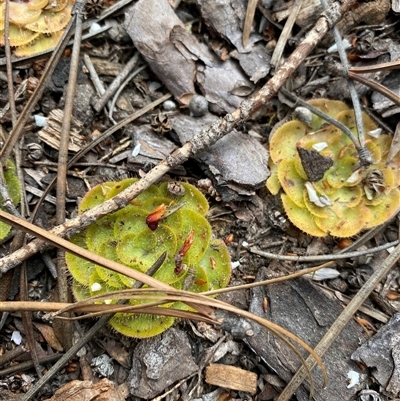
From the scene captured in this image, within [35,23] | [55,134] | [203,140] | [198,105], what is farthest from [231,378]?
[35,23]

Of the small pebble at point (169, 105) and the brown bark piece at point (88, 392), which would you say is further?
the small pebble at point (169, 105)

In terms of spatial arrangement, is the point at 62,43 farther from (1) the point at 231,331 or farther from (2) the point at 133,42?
(1) the point at 231,331

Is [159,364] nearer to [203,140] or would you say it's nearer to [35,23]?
[203,140]

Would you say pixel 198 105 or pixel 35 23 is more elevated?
pixel 35 23

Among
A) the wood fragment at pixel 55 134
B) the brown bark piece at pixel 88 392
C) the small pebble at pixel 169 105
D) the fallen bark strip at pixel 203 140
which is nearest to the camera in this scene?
the brown bark piece at pixel 88 392

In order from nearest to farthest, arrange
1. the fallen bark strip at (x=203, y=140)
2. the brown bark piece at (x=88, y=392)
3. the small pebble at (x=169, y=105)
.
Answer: the brown bark piece at (x=88, y=392) < the fallen bark strip at (x=203, y=140) < the small pebble at (x=169, y=105)

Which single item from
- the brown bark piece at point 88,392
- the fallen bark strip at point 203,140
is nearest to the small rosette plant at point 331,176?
Result: the fallen bark strip at point 203,140

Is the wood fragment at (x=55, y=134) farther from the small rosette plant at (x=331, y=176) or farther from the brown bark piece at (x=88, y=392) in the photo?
the brown bark piece at (x=88, y=392)
